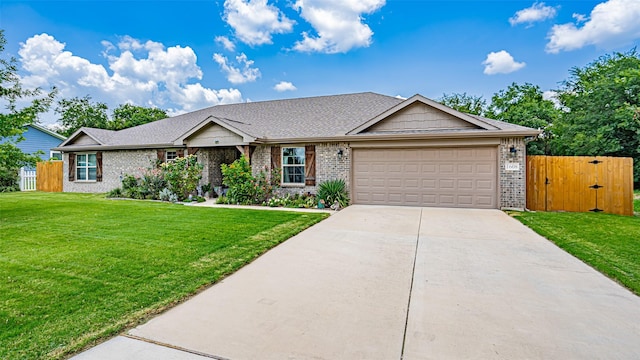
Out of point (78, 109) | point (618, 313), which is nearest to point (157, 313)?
point (618, 313)

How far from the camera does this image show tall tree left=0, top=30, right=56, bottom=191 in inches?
321

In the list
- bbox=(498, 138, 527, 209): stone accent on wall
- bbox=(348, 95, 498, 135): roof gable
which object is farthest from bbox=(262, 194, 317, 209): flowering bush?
bbox=(498, 138, 527, 209): stone accent on wall

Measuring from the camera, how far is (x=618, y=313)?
3209 millimetres

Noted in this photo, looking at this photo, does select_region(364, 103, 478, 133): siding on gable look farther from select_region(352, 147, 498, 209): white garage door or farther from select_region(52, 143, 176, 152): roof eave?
select_region(52, 143, 176, 152): roof eave

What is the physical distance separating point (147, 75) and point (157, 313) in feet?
77.0

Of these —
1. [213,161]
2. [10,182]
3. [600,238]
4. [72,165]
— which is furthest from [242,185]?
[10,182]

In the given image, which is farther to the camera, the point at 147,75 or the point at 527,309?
the point at 147,75

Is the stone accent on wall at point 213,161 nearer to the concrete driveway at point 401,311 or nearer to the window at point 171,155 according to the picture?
the window at point 171,155

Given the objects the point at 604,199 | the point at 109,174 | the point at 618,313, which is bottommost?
the point at 618,313

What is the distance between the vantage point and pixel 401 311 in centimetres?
325

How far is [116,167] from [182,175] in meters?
5.37

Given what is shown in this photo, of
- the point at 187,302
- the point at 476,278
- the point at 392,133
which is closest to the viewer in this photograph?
the point at 187,302

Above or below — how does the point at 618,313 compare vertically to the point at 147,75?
below

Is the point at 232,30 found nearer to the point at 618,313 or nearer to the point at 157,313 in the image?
the point at 157,313
